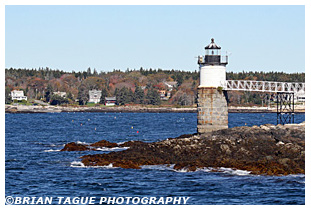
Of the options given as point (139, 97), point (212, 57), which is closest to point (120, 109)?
point (139, 97)

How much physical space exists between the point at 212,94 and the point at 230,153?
37.2ft

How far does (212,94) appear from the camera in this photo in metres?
48.8

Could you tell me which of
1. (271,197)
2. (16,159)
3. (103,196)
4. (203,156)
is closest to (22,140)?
(16,159)

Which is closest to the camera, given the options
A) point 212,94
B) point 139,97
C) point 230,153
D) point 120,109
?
point 230,153

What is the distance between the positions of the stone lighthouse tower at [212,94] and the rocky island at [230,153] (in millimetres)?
2855

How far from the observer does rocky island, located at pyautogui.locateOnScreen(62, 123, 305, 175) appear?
114 ft

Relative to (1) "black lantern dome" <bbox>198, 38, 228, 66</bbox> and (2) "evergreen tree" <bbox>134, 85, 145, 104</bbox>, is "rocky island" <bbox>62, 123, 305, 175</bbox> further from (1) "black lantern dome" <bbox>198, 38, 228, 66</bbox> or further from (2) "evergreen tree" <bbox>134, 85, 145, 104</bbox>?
→ (2) "evergreen tree" <bbox>134, 85, 145, 104</bbox>

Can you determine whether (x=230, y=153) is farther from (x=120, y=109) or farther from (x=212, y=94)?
(x=120, y=109)

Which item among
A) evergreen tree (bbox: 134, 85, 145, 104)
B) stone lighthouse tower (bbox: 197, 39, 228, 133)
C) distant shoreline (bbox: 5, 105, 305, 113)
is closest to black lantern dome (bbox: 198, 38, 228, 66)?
stone lighthouse tower (bbox: 197, 39, 228, 133)

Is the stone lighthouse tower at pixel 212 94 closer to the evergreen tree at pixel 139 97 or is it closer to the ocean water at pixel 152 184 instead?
the ocean water at pixel 152 184

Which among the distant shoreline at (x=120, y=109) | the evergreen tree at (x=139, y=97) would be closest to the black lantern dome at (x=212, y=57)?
the distant shoreline at (x=120, y=109)

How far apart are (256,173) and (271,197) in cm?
527

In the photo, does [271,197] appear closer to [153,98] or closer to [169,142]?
[169,142]

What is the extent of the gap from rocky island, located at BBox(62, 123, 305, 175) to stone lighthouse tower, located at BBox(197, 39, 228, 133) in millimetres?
2855
